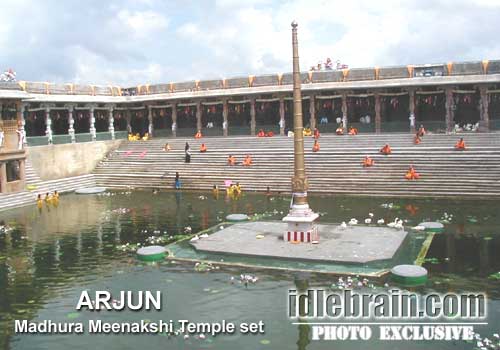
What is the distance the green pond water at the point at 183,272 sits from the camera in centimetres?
1095

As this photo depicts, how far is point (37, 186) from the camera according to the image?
31.9 metres

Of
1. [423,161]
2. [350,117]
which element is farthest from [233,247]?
[350,117]

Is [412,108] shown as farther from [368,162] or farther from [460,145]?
[368,162]

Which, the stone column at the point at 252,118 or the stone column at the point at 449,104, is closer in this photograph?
the stone column at the point at 449,104

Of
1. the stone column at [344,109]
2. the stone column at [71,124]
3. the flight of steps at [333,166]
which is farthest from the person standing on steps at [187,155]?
the stone column at [344,109]

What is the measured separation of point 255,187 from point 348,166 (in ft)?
17.6

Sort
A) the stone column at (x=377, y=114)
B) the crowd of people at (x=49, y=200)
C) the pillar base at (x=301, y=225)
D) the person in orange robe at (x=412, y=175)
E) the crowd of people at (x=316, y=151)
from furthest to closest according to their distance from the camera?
the stone column at (x=377, y=114), the crowd of people at (x=316, y=151), the crowd of people at (x=49, y=200), the person in orange robe at (x=412, y=175), the pillar base at (x=301, y=225)

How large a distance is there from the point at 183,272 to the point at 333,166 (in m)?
17.1

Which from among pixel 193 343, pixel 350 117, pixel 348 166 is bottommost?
pixel 193 343

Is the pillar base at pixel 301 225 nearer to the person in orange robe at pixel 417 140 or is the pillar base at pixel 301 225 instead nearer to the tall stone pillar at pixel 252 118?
the person in orange robe at pixel 417 140

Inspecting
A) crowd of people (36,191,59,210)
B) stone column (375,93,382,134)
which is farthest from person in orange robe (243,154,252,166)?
crowd of people (36,191,59,210)

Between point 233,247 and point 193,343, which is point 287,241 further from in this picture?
point 193,343

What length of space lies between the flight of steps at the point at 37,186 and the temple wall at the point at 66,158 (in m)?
1.06

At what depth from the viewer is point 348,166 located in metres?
30.3
